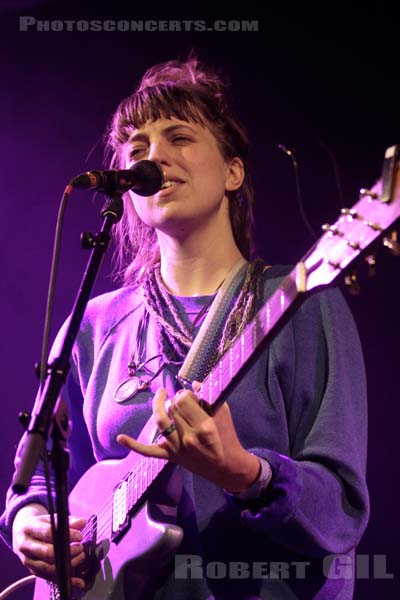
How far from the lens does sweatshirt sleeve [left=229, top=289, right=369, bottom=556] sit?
5.36 feet

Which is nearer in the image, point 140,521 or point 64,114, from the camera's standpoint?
point 140,521

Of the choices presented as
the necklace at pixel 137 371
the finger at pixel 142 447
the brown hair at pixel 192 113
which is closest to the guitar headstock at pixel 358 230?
the finger at pixel 142 447

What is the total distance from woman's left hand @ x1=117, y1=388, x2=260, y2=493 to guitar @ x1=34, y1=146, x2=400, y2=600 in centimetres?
5

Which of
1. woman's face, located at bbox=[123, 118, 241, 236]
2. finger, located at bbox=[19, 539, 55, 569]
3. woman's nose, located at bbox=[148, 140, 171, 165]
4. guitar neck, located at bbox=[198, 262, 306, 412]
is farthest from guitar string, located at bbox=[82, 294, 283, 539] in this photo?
woman's nose, located at bbox=[148, 140, 171, 165]

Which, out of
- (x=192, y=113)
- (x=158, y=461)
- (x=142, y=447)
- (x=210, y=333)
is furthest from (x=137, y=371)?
(x=192, y=113)

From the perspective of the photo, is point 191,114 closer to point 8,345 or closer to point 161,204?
point 161,204

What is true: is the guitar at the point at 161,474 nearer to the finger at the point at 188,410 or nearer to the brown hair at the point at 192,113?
the finger at the point at 188,410

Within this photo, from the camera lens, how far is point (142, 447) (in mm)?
1477

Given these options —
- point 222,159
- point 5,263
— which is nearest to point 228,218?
point 222,159

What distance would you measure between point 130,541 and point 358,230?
891 mm

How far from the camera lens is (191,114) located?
2.27 m

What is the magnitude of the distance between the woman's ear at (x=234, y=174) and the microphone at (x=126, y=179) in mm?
462

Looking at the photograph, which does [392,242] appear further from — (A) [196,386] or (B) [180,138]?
(B) [180,138]

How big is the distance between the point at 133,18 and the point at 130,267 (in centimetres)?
115
